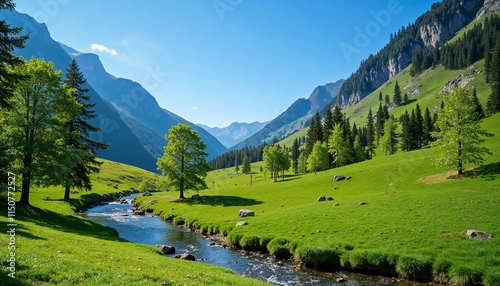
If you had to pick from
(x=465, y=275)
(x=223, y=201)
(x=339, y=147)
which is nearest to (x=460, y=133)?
(x=465, y=275)

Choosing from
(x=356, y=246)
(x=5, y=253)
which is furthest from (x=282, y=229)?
(x=5, y=253)

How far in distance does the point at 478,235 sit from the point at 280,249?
17.6 m

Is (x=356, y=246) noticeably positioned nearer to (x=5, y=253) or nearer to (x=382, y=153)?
(x=5, y=253)

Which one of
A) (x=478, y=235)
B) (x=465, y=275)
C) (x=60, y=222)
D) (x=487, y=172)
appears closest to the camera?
(x=465, y=275)

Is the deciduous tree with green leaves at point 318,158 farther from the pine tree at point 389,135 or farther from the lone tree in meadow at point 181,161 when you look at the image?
the lone tree in meadow at point 181,161

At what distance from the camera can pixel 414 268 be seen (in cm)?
2292

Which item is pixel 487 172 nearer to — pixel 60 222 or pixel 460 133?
pixel 460 133

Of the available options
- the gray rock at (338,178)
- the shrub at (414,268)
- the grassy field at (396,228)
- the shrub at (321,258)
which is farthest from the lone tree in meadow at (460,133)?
the shrub at (321,258)

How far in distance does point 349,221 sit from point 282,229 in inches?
310

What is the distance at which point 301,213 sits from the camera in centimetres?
4072

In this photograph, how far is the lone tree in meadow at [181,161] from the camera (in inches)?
2734

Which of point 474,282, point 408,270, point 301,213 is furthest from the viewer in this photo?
point 301,213

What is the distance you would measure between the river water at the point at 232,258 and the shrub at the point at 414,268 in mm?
1154

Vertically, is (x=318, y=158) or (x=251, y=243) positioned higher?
(x=318, y=158)
